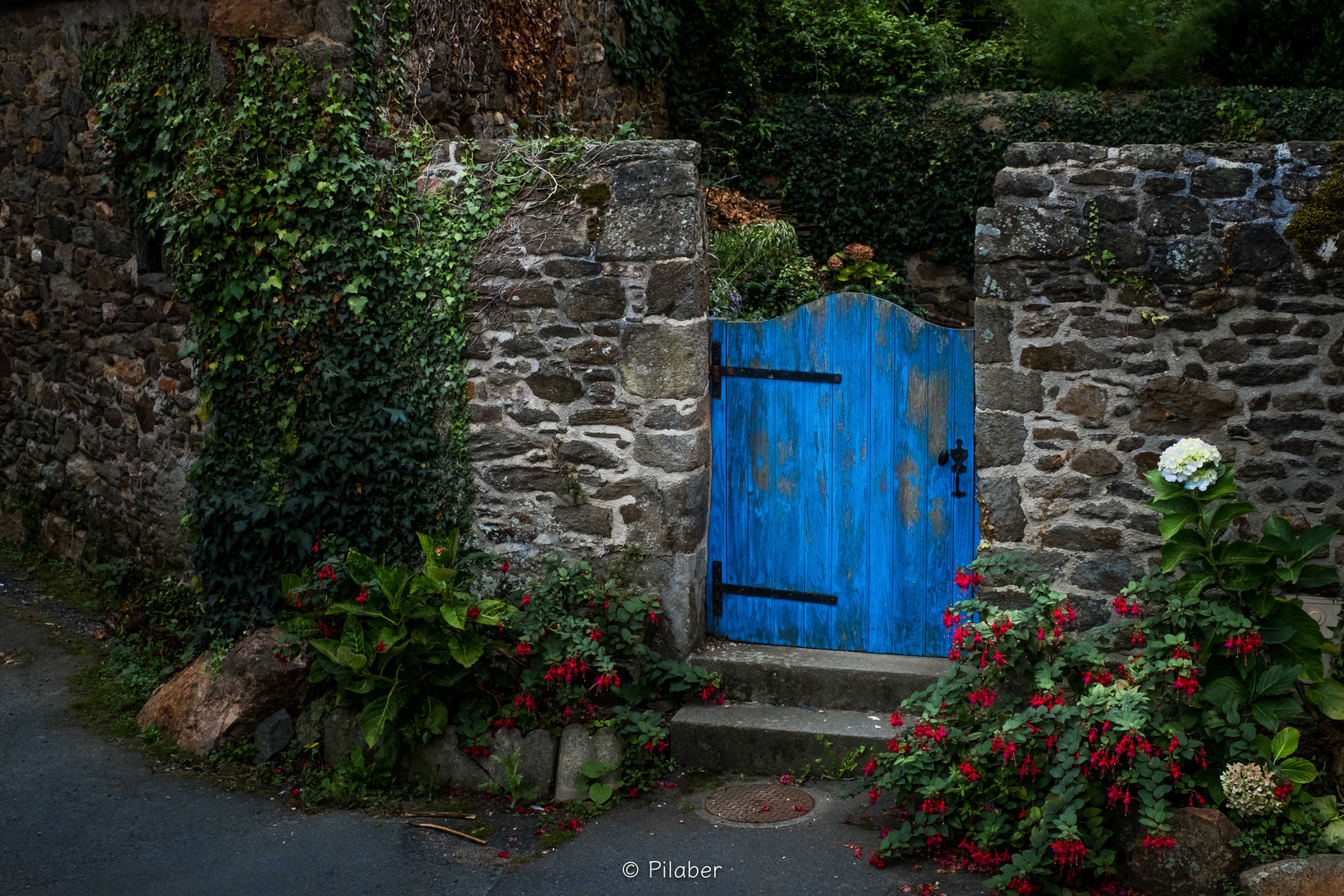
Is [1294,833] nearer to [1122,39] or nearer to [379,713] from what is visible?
[379,713]

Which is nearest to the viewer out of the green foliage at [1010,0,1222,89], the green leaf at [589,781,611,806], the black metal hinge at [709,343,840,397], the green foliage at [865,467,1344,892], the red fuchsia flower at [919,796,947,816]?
the green foliage at [865,467,1344,892]

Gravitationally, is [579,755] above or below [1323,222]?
below

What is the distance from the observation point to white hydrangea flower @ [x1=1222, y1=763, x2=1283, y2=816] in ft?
12.8

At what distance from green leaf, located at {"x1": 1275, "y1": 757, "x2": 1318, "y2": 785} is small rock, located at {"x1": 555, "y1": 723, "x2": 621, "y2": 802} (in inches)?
101

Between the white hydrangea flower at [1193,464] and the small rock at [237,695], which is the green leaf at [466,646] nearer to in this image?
the small rock at [237,695]

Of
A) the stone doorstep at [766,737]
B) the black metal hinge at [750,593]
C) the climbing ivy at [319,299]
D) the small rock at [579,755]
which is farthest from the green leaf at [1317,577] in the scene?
the climbing ivy at [319,299]

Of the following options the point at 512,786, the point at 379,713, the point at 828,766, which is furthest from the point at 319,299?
the point at 828,766

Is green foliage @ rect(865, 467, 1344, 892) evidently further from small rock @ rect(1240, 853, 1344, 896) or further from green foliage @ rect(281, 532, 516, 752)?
green foliage @ rect(281, 532, 516, 752)

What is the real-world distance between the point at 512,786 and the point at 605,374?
6.13 ft

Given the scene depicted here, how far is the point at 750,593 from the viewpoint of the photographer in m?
5.48

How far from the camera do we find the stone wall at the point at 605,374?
509 cm

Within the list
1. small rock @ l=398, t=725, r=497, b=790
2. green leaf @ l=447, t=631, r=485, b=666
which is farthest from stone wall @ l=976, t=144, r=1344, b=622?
small rock @ l=398, t=725, r=497, b=790

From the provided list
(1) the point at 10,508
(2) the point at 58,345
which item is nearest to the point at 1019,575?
(2) the point at 58,345

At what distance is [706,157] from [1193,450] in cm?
597
